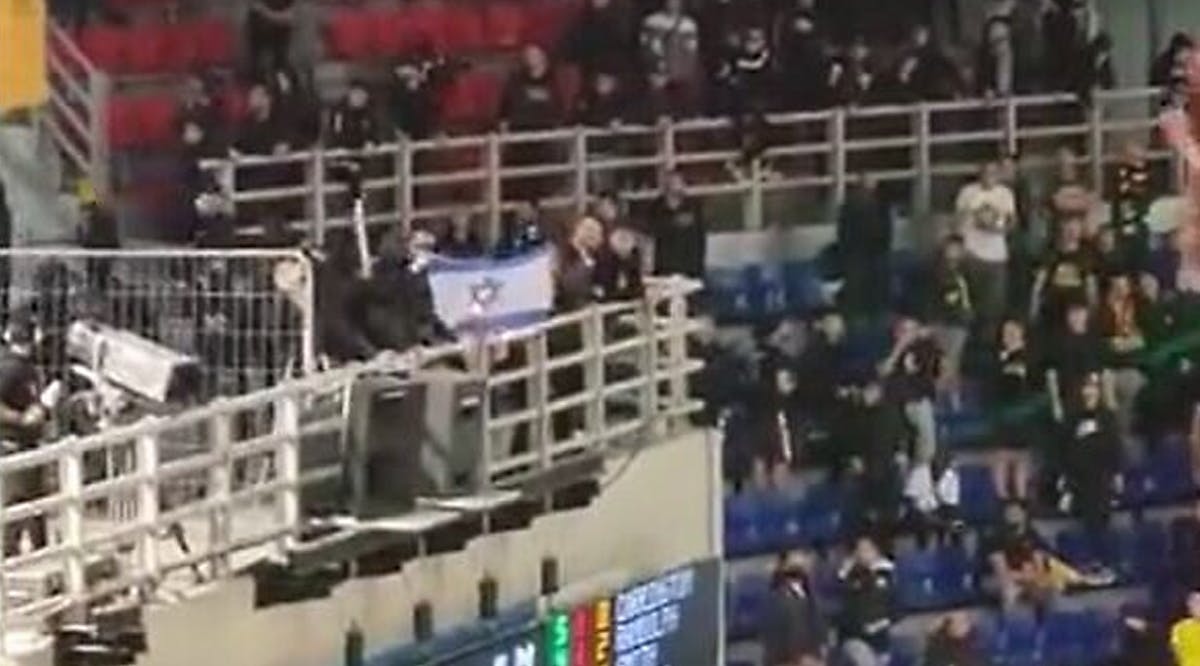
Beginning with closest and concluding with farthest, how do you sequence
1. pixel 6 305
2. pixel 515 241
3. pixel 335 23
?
pixel 6 305, pixel 515 241, pixel 335 23

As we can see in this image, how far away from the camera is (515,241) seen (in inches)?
592

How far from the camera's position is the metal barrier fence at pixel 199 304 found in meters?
11.8

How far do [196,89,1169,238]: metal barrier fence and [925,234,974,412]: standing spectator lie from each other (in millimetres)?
780

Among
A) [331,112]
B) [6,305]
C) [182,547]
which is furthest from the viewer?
[331,112]

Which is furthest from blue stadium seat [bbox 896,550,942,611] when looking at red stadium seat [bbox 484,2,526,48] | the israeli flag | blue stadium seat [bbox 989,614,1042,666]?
the israeli flag

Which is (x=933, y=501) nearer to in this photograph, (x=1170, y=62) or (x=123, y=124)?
(x=1170, y=62)

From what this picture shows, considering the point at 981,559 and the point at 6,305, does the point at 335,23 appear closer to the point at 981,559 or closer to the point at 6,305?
the point at 981,559

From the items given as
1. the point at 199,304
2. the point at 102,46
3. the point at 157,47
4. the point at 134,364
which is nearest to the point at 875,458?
the point at 157,47

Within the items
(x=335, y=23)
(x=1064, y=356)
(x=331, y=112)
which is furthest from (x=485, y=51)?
(x=1064, y=356)

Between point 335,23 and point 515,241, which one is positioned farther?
point 335,23

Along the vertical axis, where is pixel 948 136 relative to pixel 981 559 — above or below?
above

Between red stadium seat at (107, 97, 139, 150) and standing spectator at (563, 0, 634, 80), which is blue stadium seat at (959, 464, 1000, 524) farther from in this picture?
red stadium seat at (107, 97, 139, 150)

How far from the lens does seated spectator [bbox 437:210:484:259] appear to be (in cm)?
1487

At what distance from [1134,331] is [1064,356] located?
2.27 ft
